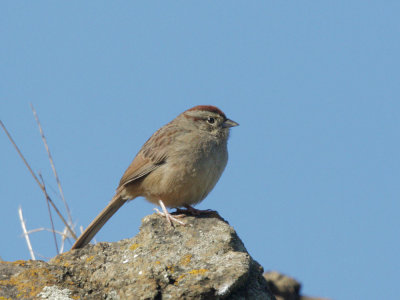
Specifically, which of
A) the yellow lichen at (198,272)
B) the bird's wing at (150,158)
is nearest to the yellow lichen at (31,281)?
the yellow lichen at (198,272)

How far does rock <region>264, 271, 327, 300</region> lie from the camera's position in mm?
6105

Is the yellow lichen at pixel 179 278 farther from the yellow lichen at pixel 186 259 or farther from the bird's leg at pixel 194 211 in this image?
the bird's leg at pixel 194 211

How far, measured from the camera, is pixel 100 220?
21.4 ft

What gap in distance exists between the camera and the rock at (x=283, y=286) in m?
6.11

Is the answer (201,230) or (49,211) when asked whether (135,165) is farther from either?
(201,230)

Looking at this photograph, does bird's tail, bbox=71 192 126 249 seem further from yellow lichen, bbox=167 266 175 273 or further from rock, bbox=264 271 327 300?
yellow lichen, bbox=167 266 175 273

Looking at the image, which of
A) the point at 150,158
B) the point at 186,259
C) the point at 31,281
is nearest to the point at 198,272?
the point at 186,259

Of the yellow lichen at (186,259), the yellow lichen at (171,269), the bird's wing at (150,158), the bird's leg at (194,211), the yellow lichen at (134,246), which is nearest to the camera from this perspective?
the yellow lichen at (171,269)

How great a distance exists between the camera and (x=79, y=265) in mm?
4297

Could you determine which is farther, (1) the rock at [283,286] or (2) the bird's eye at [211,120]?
(2) the bird's eye at [211,120]

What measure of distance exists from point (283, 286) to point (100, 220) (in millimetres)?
2036

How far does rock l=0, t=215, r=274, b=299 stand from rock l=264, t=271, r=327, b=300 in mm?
1682

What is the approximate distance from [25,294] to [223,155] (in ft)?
9.50

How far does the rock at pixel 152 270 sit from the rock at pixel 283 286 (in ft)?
5.52
